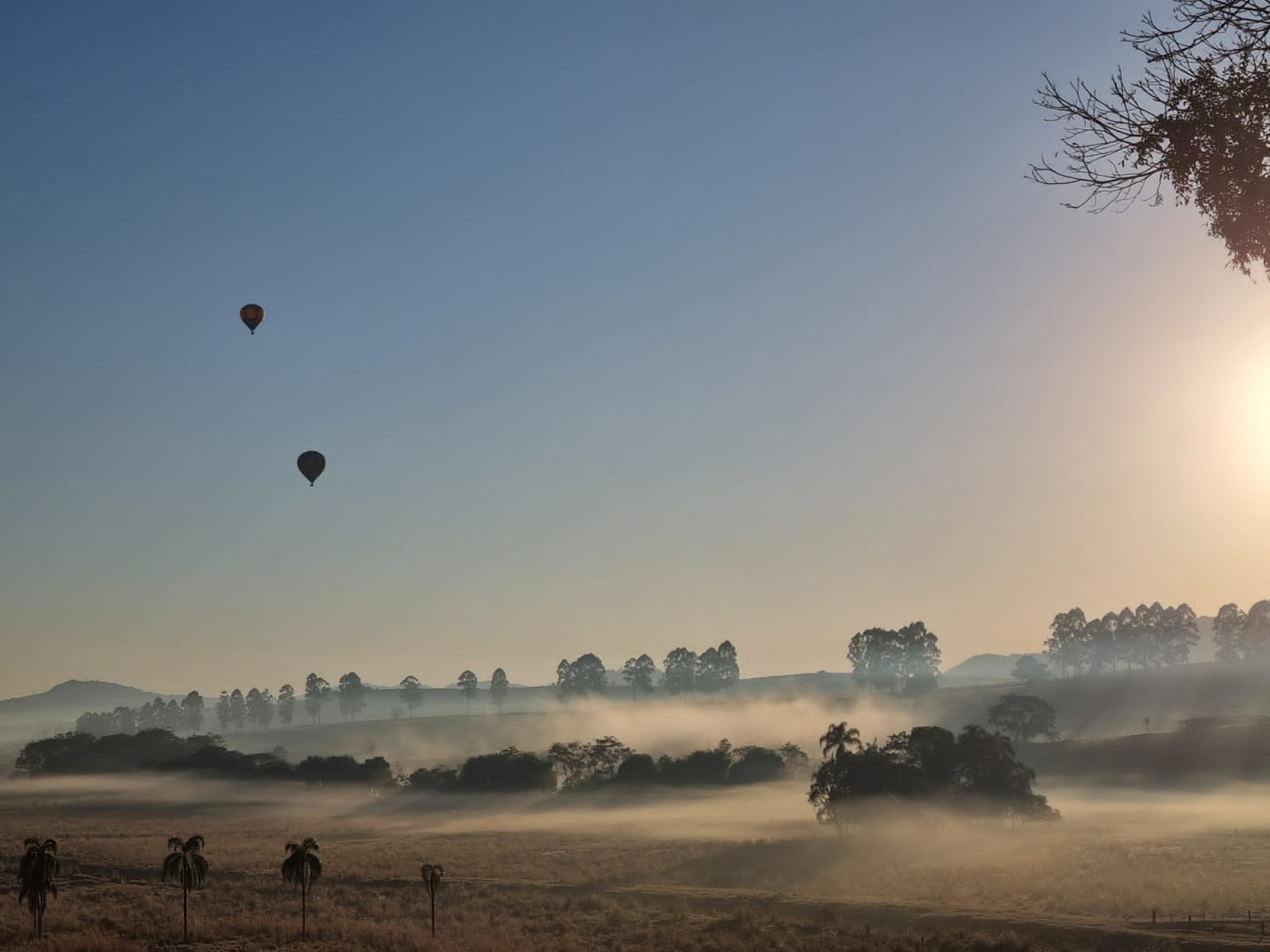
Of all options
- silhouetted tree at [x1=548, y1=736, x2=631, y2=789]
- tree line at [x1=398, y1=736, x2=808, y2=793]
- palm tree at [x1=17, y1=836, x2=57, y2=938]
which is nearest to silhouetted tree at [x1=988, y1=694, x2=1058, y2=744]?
tree line at [x1=398, y1=736, x2=808, y2=793]

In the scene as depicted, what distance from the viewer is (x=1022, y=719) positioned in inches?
6900

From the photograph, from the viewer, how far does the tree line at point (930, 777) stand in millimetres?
101750

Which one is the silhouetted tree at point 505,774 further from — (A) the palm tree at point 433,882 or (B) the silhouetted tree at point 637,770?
(A) the palm tree at point 433,882

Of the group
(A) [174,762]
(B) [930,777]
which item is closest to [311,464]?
(B) [930,777]

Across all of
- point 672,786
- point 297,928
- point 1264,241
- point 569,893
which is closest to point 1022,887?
point 569,893

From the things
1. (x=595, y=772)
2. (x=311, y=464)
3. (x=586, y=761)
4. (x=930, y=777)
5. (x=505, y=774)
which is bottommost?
(x=595, y=772)

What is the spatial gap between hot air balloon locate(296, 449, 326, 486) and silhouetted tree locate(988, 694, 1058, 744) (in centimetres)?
13034

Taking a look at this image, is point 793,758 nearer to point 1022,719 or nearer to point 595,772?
point 595,772

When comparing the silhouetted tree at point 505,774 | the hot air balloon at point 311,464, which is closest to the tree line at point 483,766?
the silhouetted tree at point 505,774

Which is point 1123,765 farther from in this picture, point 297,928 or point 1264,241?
point 1264,241

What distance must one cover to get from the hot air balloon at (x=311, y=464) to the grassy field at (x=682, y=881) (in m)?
28.0

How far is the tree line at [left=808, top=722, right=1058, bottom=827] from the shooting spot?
334ft

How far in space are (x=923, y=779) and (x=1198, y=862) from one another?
111 feet

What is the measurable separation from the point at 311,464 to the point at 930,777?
66.8 metres
